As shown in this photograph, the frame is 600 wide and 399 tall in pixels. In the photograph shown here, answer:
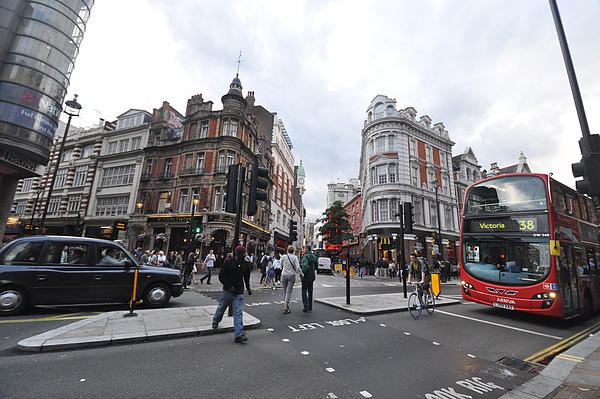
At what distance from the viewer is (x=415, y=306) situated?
796 cm

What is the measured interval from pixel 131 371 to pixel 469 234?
9.86m

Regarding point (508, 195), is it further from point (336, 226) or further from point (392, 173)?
point (336, 226)

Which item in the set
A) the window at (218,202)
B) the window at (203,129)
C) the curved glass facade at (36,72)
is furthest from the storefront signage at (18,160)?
the window at (218,202)

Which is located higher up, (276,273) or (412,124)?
(412,124)

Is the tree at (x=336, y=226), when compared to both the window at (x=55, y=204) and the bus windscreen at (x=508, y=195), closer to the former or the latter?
the bus windscreen at (x=508, y=195)

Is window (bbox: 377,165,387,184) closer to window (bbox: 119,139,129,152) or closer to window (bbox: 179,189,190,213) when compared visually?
window (bbox: 179,189,190,213)

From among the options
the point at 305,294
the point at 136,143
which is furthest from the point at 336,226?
the point at 305,294

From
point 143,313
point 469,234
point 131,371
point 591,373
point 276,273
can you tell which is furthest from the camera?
point 276,273

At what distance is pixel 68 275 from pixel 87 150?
37.3 m

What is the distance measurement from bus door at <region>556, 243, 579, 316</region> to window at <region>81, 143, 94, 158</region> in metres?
44.9

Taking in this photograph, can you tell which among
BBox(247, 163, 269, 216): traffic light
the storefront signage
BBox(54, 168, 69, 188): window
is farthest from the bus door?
BBox(54, 168, 69, 188): window

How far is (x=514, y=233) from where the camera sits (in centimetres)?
802

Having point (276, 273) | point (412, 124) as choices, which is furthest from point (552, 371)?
point (412, 124)

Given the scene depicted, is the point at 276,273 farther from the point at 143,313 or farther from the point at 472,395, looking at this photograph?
the point at 472,395
